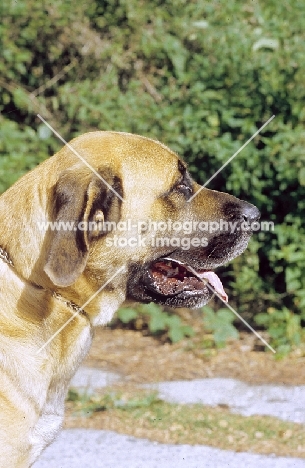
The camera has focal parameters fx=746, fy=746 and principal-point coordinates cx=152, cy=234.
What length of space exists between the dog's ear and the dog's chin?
1.72 ft

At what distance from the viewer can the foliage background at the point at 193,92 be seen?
6.91 m

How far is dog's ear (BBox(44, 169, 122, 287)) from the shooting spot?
10.5 ft

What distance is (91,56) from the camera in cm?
850

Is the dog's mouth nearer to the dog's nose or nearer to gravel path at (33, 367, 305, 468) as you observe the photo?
the dog's nose

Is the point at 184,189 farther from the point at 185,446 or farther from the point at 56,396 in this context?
the point at 185,446

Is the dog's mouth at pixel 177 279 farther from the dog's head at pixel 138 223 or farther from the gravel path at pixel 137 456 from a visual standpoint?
the gravel path at pixel 137 456

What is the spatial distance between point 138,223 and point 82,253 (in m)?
0.52

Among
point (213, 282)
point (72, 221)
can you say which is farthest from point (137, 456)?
point (72, 221)

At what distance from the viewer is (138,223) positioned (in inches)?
147

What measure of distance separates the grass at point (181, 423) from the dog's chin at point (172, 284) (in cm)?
145

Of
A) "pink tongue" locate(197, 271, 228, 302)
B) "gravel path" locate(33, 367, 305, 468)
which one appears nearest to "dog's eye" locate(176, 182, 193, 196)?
"pink tongue" locate(197, 271, 228, 302)

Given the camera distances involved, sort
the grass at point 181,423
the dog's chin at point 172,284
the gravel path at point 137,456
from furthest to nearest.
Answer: the grass at point 181,423
the gravel path at point 137,456
the dog's chin at point 172,284

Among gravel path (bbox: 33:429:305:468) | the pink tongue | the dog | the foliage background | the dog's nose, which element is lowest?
gravel path (bbox: 33:429:305:468)

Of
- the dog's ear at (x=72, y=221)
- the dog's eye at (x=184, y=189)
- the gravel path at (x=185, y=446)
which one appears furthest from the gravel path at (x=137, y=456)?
the dog's ear at (x=72, y=221)
